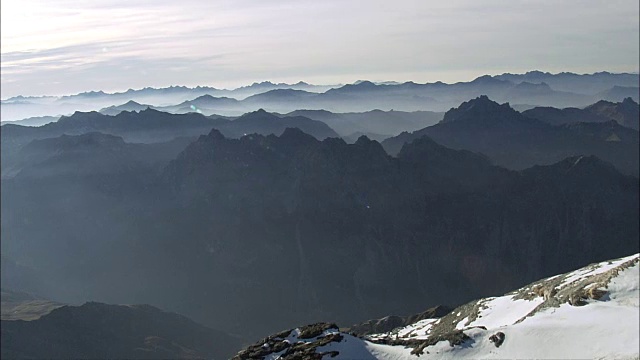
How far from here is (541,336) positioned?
190 feet

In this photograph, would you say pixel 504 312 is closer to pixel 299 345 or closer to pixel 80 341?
pixel 299 345

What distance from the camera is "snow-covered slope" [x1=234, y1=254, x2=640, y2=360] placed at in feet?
172

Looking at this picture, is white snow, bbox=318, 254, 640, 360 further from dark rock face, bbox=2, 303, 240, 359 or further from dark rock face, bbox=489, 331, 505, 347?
dark rock face, bbox=2, 303, 240, 359

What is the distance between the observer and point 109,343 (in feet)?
630

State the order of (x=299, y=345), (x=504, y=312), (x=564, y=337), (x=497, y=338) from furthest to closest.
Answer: (x=504, y=312)
(x=299, y=345)
(x=497, y=338)
(x=564, y=337)

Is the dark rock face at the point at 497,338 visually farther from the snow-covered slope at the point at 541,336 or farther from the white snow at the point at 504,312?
the white snow at the point at 504,312

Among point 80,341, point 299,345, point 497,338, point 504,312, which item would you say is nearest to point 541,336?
point 497,338

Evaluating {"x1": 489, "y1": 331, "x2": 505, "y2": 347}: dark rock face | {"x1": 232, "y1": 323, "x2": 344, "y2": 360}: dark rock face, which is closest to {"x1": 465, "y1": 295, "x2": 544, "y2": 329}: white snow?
{"x1": 489, "y1": 331, "x2": 505, "y2": 347}: dark rock face

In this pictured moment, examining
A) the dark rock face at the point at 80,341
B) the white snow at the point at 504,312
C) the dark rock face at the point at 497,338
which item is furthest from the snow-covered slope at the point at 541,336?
the dark rock face at the point at 80,341

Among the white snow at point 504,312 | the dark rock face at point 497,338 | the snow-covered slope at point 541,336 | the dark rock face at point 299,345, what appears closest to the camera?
the snow-covered slope at point 541,336

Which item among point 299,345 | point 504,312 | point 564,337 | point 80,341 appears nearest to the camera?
point 564,337

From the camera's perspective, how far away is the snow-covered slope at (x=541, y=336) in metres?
52.6

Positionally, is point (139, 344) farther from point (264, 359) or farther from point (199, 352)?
point (264, 359)

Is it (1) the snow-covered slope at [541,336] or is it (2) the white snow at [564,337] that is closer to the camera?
(2) the white snow at [564,337]
